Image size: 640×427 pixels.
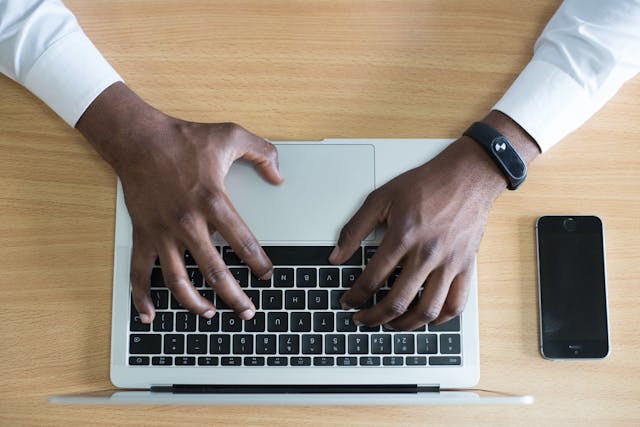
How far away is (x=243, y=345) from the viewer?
0.76m

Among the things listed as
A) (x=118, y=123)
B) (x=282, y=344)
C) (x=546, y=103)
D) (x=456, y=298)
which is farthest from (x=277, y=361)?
(x=546, y=103)

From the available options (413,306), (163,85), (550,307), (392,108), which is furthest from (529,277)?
(163,85)

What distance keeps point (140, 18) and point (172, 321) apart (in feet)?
1.41

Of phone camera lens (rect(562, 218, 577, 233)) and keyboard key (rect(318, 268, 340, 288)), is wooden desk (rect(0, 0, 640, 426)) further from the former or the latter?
keyboard key (rect(318, 268, 340, 288))

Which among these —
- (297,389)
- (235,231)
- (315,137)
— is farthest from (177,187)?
(297,389)

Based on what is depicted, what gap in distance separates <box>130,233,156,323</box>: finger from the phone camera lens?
0.55 m

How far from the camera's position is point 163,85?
0.83 m

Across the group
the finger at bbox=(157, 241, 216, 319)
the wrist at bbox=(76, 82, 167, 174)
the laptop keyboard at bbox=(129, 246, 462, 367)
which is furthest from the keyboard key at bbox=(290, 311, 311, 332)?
the wrist at bbox=(76, 82, 167, 174)

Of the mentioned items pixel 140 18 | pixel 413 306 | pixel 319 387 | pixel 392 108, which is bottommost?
pixel 319 387

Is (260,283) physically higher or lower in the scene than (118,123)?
lower

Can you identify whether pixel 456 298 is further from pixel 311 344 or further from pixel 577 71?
pixel 577 71

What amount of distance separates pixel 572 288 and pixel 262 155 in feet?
1.47

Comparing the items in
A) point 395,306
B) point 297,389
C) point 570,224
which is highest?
point 570,224

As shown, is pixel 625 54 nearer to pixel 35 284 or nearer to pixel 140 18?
pixel 140 18
